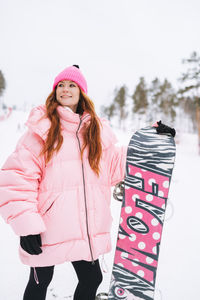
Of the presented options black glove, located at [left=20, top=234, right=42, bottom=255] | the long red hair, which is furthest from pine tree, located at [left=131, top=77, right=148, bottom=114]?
black glove, located at [left=20, top=234, right=42, bottom=255]

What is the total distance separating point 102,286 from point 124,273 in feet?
1.82

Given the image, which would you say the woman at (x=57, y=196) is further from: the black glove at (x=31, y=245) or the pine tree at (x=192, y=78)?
the pine tree at (x=192, y=78)

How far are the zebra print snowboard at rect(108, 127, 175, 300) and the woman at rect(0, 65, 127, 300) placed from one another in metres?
0.25

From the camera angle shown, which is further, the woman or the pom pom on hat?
the pom pom on hat

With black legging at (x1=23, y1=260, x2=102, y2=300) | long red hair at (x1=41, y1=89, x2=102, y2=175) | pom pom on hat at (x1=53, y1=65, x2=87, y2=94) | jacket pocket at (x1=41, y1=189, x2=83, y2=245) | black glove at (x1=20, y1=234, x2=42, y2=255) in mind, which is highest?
pom pom on hat at (x1=53, y1=65, x2=87, y2=94)

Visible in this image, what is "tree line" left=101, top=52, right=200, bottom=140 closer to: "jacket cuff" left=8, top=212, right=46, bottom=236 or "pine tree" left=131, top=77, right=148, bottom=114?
"pine tree" left=131, top=77, right=148, bottom=114

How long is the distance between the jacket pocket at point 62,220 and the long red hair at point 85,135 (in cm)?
28

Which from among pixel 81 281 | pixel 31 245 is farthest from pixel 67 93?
pixel 81 281

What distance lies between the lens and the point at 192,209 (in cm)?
386

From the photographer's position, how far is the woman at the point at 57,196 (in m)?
1.06

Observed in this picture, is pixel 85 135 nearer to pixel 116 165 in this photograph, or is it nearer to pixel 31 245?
pixel 116 165

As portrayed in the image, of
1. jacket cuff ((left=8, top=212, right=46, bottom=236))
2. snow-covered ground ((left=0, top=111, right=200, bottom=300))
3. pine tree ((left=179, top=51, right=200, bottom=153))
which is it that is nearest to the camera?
jacket cuff ((left=8, top=212, right=46, bottom=236))

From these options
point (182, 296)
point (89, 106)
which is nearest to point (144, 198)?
point (89, 106)

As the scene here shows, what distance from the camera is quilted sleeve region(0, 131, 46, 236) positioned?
103 cm
